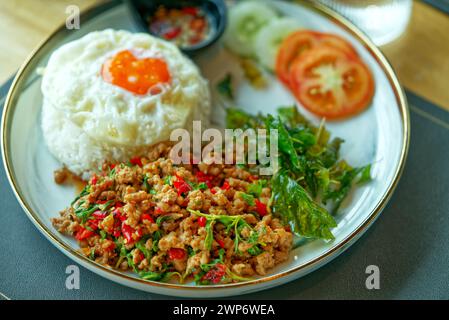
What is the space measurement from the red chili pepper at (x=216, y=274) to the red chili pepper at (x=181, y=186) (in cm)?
62

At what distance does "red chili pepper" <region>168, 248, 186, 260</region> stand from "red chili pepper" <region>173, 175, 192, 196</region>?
1.39 feet

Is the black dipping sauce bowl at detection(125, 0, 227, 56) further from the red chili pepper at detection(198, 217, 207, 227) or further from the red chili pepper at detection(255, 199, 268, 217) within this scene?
the red chili pepper at detection(198, 217, 207, 227)

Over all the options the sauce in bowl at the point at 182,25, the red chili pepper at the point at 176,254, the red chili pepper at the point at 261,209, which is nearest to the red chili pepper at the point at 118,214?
the red chili pepper at the point at 176,254

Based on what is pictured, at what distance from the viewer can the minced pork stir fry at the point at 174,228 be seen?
12.8 feet

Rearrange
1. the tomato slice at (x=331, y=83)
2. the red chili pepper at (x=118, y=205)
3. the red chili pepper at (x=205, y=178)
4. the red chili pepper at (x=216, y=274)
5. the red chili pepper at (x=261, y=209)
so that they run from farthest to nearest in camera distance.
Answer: the tomato slice at (x=331, y=83), the red chili pepper at (x=205, y=178), the red chili pepper at (x=261, y=209), the red chili pepper at (x=118, y=205), the red chili pepper at (x=216, y=274)

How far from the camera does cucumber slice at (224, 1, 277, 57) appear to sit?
5707 millimetres

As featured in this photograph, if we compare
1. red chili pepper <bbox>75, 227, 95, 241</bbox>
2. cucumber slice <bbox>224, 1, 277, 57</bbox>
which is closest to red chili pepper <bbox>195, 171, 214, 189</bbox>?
red chili pepper <bbox>75, 227, 95, 241</bbox>

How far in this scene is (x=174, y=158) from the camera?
450cm

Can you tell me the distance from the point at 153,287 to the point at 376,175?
2.13m

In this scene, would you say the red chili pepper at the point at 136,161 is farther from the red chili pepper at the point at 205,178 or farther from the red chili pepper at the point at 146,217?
the red chili pepper at the point at 146,217

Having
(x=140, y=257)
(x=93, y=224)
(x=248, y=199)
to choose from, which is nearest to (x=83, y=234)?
(x=93, y=224)

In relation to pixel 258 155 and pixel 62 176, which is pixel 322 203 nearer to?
pixel 258 155

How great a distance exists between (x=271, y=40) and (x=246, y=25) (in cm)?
35

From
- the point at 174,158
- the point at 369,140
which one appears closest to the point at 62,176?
the point at 174,158
